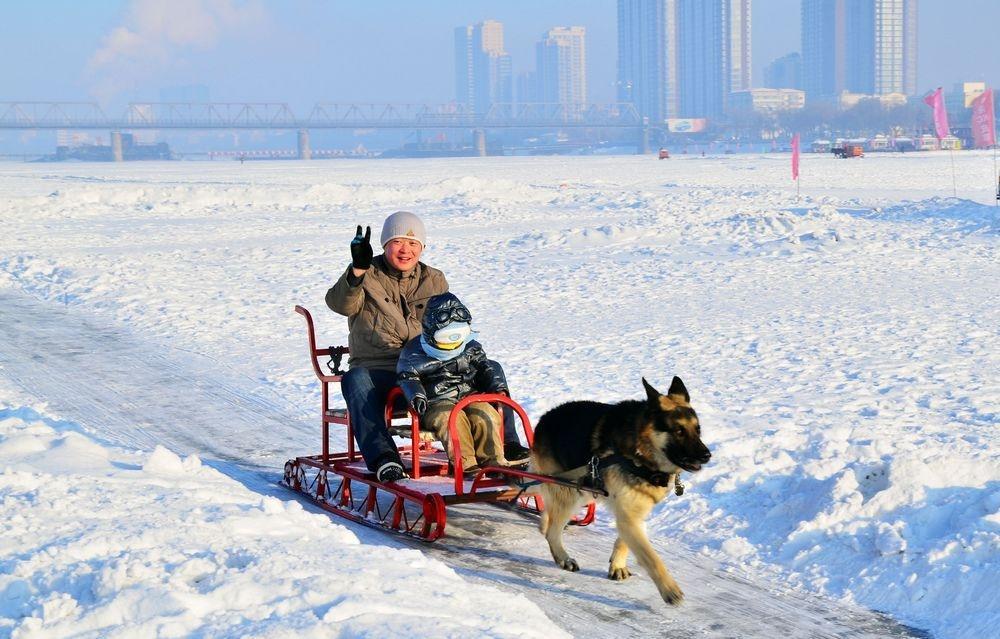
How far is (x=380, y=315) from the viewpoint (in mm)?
6676

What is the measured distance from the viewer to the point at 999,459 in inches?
255

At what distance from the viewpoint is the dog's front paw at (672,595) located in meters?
4.95

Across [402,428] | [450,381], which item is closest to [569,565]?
[450,381]

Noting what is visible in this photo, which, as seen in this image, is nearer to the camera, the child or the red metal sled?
the red metal sled

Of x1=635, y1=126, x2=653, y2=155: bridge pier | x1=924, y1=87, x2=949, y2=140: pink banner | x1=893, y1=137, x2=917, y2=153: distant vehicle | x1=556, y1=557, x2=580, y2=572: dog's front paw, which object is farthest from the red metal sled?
x1=635, y1=126, x2=653, y2=155: bridge pier

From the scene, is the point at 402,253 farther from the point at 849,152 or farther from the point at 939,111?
the point at 849,152

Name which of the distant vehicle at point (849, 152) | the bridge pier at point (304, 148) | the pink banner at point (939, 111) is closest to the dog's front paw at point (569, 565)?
the pink banner at point (939, 111)

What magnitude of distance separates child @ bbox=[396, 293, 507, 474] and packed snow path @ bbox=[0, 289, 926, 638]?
0.47 metres

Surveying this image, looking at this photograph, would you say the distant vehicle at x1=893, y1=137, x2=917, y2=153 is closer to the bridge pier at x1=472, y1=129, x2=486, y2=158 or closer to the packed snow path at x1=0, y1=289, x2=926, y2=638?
the bridge pier at x1=472, y1=129, x2=486, y2=158

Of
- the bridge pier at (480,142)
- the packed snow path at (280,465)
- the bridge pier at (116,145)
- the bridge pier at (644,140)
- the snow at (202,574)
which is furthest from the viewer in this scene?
the bridge pier at (644,140)

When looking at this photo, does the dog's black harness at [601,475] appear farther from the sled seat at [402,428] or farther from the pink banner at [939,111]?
the pink banner at [939,111]

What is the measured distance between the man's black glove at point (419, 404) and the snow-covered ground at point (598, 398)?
799 mm

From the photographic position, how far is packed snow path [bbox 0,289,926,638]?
16.0ft

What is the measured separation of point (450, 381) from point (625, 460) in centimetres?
136
